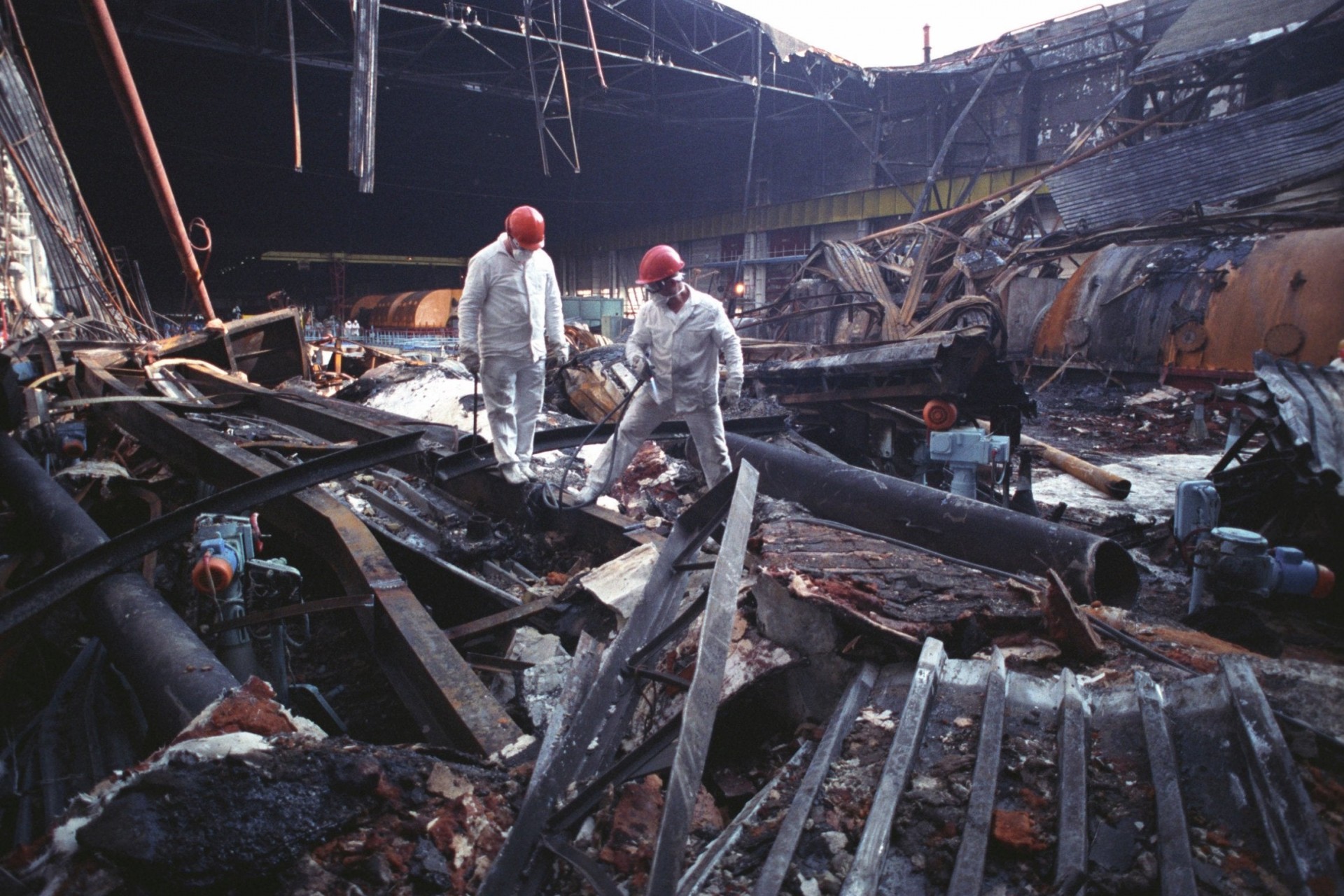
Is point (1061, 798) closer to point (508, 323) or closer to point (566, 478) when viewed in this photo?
point (566, 478)

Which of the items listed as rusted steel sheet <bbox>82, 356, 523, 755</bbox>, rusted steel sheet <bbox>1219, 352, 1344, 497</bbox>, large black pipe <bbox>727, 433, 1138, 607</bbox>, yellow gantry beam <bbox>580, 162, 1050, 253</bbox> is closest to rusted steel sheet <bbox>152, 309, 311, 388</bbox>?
rusted steel sheet <bbox>82, 356, 523, 755</bbox>

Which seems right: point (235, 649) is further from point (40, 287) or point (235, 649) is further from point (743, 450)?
point (40, 287)

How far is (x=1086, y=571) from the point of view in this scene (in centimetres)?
336

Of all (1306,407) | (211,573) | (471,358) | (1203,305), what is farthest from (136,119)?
(1203,305)

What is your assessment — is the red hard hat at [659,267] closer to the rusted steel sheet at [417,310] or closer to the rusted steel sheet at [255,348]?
the rusted steel sheet at [255,348]

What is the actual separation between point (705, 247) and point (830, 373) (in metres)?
17.4

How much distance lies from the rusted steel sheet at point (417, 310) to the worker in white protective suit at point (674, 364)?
42.6ft

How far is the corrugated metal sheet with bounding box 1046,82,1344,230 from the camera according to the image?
10.6 m

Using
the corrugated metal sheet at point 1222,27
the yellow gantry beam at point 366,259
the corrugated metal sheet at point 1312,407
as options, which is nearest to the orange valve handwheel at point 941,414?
the corrugated metal sheet at point 1312,407

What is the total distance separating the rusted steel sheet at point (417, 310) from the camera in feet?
58.2

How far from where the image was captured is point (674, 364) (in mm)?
5082

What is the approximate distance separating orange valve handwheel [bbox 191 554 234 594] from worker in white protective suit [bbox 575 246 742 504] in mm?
2571


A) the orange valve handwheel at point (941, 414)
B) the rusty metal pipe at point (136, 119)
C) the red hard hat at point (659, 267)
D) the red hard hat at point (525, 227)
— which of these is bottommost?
the orange valve handwheel at point (941, 414)

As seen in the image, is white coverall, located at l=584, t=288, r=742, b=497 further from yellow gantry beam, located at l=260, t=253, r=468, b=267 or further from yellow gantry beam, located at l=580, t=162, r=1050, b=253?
yellow gantry beam, located at l=260, t=253, r=468, b=267
